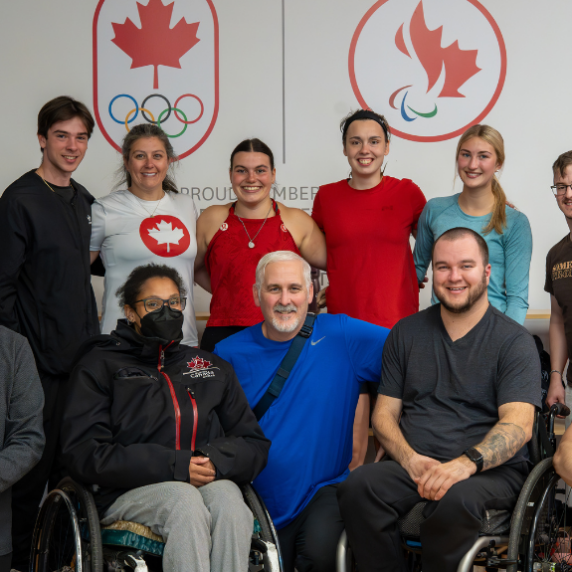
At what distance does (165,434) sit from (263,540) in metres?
0.41

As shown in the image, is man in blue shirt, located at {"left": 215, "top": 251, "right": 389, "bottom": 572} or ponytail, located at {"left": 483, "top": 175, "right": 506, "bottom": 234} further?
ponytail, located at {"left": 483, "top": 175, "right": 506, "bottom": 234}

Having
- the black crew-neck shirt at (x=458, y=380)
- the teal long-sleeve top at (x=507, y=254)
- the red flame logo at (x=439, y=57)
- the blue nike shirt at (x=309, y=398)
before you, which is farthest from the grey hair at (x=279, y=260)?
the red flame logo at (x=439, y=57)

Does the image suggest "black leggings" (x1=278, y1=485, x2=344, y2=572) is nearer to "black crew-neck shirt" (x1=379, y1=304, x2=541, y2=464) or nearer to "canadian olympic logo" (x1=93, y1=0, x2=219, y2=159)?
"black crew-neck shirt" (x1=379, y1=304, x2=541, y2=464)

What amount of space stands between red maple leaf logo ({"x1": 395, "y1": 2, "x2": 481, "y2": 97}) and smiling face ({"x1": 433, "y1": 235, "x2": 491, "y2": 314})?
2.05 m

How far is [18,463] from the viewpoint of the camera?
2016 mm

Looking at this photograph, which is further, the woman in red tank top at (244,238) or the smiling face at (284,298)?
the woman in red tank top at (244,238)

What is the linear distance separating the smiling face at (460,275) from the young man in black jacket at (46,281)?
53.9 inches

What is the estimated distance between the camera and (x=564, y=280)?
2.72 metres

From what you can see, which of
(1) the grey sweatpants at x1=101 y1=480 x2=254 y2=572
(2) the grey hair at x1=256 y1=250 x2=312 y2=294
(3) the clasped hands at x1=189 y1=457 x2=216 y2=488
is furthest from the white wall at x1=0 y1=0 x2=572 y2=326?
(1) the grey sweatpants at x1=101 y1=480 x2=254 y2=572

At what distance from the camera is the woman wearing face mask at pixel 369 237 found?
2.82 m

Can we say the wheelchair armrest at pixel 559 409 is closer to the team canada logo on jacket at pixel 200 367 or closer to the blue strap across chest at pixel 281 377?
the blue strap across chest at pixel 281 377

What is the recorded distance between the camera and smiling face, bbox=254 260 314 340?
2.32 meters

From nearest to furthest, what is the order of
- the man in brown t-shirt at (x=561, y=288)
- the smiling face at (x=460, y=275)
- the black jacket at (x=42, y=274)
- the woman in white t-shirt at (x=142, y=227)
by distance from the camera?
the smiling face at (x=460, y=275) < the black jacket at (x=42, y=274) < the man in brown t-shirt at (x=561, y=288) < the woman in white t-shirt at (x=142, y=227)

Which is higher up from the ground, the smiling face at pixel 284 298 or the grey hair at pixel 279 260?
the grey hair at pixel 279 260
